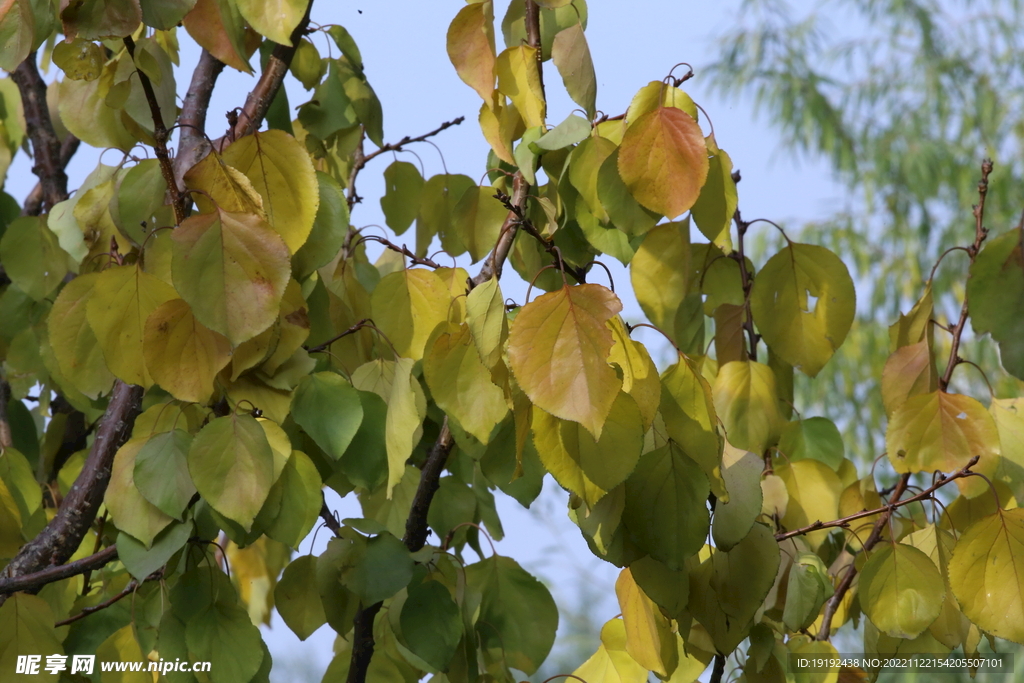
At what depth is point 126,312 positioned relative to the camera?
1.96 ft

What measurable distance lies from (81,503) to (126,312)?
22 centimetres

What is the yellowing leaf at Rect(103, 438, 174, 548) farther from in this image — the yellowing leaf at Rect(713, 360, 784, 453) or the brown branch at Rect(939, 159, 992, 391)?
the brown branch at Rect(939, 159, 992, 391)

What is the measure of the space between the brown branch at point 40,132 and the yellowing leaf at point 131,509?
0.47m

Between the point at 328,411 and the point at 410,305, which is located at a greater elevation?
the point at 410,305

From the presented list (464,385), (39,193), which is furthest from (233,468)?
(39,193)

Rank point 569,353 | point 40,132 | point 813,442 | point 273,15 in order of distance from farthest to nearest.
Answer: point 40,132 < point 813,442 < point 273,15 < point 569,353

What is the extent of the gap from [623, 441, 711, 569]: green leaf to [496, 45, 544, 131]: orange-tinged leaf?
0.22 meters

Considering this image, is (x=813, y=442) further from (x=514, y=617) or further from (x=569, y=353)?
(x=569, y=353)

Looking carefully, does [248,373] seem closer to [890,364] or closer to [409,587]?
[409,587]

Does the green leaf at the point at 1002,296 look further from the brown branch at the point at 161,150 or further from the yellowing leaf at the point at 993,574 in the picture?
the brown branch at the point at 161,150

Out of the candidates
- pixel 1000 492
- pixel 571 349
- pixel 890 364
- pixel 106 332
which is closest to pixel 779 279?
pixel 890 364

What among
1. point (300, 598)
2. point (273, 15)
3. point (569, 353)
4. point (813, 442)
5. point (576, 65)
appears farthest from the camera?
point (813, 442)

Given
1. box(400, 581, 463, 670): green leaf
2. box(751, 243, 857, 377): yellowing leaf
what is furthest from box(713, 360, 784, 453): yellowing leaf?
box(400, 581, 463, 670): green leaf

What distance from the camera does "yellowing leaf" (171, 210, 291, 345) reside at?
1.69 ft
